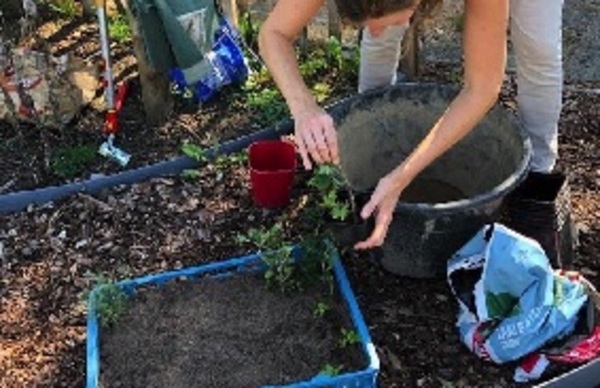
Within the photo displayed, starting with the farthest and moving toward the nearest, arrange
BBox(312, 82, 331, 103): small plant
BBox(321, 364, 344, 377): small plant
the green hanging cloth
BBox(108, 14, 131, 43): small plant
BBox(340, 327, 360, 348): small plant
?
BBox(108, 14, 131, 43): small plant → BBox(312, 82, 331, 103): small plant → the green hanging cloth → BBox(340, 327, 360, 348): small plant → BBox(321, 364, 344, 377): small plant

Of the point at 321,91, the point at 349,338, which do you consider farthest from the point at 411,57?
the point at 349,338

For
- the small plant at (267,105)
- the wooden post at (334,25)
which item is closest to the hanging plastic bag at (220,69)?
the small plant at (267,105)

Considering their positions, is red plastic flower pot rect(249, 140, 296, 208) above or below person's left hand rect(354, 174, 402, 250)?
below

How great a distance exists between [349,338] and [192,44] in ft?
4.94

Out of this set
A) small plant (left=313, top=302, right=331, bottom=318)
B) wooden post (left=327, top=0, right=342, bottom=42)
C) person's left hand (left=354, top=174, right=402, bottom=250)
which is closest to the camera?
person's left hand (left=354, top=174, right=402, bottom=250)

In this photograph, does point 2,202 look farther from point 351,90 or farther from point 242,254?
point 351,90

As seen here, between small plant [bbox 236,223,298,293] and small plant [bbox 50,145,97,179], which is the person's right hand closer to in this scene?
small plant [bbox 236,223,298,293]

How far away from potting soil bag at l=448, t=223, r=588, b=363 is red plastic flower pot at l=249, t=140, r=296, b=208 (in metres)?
0.79

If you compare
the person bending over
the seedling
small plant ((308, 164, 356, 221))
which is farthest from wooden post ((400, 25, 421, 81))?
small plant ((308, 164, 356, 221))

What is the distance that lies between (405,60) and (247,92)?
0.71m

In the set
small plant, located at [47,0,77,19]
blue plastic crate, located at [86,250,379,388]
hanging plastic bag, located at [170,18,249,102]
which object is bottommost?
blue plastic crate, located at [86,250,379,388]

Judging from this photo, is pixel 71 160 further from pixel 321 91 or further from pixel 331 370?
pixel 331 370

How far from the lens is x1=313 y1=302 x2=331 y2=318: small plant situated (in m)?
2.99

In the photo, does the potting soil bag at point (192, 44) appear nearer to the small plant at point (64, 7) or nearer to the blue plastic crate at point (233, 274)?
the small plant at point (64, 7)
